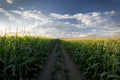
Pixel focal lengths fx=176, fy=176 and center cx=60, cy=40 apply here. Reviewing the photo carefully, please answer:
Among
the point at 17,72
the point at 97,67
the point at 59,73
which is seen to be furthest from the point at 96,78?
the point at 17,72

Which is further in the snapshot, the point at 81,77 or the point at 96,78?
the point at 81,77

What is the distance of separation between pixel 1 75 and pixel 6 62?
50 cm

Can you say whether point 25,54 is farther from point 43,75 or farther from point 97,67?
point 97,67

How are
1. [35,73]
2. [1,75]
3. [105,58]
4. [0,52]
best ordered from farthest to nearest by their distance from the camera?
[35,73] < [105,58] < [0,52] < [1,75]

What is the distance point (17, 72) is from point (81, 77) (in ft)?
11.8

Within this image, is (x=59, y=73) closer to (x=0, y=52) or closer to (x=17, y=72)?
(x=17, y=72)

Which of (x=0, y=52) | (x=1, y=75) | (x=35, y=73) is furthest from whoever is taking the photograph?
(x=35, y=73)

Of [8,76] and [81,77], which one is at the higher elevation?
[8,76]

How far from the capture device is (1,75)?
19.5ft

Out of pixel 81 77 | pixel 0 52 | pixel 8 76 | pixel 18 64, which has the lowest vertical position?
pixel 81 77

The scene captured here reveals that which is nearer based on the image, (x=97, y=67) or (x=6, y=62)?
(x=6, y=62)

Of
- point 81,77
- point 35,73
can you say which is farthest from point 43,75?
point 81,77

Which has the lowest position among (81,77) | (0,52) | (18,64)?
(81,77)

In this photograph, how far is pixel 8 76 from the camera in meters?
6.18
